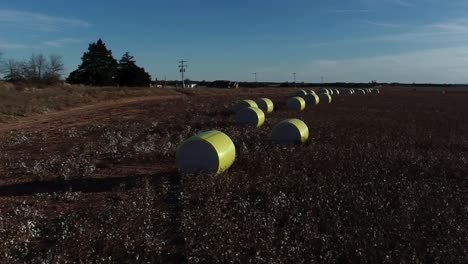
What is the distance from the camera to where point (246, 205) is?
8.04 metres

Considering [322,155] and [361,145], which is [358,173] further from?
[361,145]

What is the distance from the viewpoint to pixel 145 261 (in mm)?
5906

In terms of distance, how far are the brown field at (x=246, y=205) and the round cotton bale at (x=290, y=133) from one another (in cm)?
40

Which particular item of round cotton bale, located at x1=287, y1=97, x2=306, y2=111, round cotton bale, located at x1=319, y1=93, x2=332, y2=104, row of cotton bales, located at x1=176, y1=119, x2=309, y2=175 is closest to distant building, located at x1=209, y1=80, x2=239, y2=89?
round cotton bale, located at x1=319, y1=93, x2=332, y2=104

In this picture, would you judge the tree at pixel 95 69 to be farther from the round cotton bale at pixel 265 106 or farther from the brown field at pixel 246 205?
the brown field at pixel 246 205

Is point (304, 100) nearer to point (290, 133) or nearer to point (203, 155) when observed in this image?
point (290, 133)

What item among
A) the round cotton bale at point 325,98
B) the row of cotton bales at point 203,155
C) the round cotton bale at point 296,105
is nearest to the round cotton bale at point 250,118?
the row of cotton bales at point 203,155

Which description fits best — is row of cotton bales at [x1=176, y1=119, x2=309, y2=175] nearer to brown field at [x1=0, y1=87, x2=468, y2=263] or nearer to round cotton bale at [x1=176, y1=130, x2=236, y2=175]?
round cotton bale at [x1=176, y1=130, x2=236, y2=175]

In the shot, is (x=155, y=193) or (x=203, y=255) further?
(x=155, y=193)

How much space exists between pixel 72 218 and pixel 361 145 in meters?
9.20

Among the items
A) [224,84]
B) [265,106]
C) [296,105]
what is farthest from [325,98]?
[224,84]

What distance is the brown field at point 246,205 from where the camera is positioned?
6.16m

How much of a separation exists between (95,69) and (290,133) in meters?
70.5

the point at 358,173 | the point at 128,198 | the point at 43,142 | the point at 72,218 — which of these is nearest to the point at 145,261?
the point at 72,218
